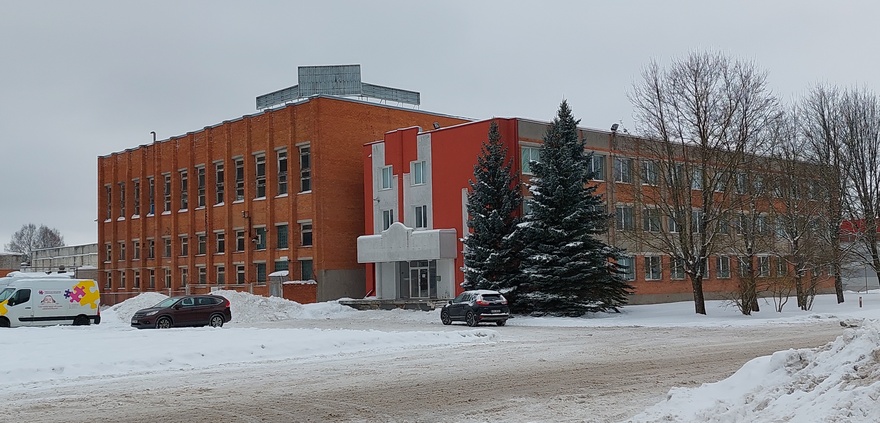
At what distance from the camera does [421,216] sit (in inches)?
2026

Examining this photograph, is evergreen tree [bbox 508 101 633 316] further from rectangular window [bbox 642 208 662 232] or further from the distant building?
the distant building

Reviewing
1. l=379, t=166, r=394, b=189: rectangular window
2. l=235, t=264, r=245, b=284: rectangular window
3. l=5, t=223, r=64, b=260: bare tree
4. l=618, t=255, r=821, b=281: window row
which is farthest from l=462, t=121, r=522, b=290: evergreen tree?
l=5, t=223, r=64, b=260: bare tree

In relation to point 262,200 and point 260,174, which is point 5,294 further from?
point 260,174

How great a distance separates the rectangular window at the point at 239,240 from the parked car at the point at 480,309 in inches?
1071

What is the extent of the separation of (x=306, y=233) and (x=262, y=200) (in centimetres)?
493

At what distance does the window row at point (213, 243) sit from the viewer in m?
55.9

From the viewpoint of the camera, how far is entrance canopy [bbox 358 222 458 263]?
48.3 metres

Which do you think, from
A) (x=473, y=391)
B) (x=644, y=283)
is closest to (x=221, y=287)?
(x=644, y=283)

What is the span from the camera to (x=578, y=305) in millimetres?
40656

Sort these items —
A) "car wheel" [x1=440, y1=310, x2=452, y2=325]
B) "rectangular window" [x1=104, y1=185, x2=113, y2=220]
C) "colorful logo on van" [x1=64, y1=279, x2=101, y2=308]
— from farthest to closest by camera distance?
"rectangular window" [x1=104, y1=185, x2=113, y2=220]
"car wheel" [x1=440, y1=310, x2=452, y2=325]
"colorful logo on van" [x1=64, y1=279, x2=101, y2=308]

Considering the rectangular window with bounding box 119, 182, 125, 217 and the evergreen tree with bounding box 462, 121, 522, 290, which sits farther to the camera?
the rectangular window with bounding box 119, 182, 125, 217

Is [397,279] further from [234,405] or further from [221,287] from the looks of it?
[234,405]

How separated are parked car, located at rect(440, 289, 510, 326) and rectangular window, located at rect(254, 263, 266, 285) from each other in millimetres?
24417

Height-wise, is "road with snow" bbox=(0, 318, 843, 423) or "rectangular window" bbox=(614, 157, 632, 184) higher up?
"rectangular window" bbox=(614, 157, 632, 184)
